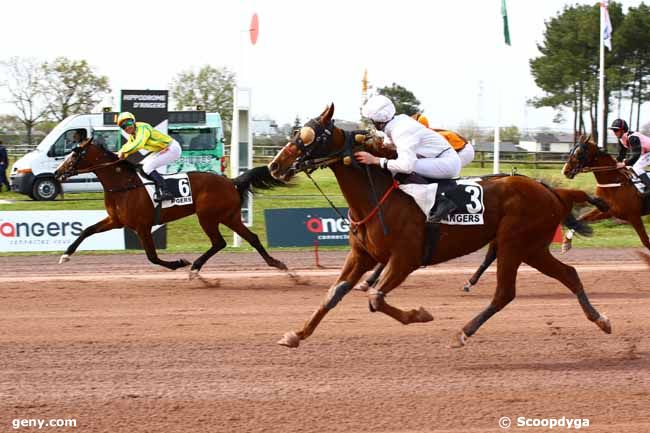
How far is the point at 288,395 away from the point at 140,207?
20.8ft

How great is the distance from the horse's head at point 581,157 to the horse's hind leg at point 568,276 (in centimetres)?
633

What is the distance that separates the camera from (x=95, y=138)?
78.7ft

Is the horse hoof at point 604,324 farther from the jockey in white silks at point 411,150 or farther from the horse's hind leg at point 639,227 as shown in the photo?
the horse's hind leg at point 639,227

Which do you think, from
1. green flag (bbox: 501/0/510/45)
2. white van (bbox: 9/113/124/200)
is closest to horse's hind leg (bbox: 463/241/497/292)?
green flag (bbox: 501/0/510/45)

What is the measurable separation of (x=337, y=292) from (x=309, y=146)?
118cm

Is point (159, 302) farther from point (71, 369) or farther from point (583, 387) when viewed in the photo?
point (583, 387)

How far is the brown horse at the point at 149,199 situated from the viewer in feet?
39.4

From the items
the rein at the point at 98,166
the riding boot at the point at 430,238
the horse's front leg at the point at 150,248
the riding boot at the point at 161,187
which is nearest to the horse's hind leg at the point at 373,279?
the riding boot at the point at 430,238

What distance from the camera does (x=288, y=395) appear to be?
6.22 metres

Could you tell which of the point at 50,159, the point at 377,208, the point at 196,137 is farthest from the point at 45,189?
the point at 377,208

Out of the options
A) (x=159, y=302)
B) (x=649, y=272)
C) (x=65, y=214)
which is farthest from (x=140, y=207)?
(x=649, y=272)

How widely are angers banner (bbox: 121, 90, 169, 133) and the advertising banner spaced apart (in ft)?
11.8

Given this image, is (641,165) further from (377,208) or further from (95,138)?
(95,138)
